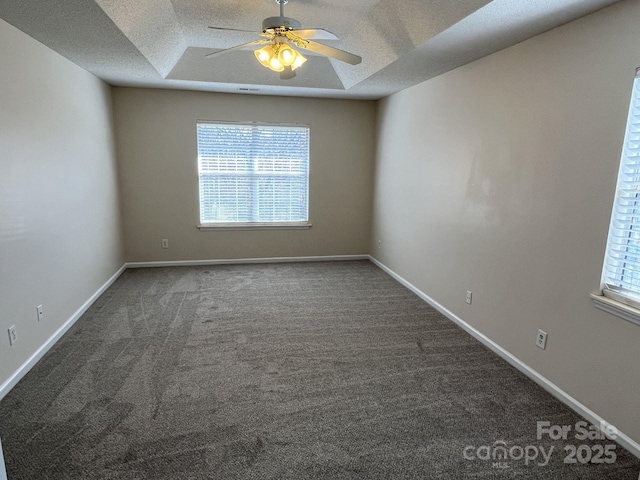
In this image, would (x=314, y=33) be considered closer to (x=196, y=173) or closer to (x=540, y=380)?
(x=540, y=380)

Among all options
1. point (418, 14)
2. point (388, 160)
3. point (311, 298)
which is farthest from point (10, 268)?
point (388, 160)

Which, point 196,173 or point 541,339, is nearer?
point 541,339

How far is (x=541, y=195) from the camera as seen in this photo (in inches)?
95.7

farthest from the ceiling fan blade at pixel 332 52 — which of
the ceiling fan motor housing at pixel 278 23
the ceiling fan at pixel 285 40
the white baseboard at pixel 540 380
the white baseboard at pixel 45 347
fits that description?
the white baseboard at pixel 45 347

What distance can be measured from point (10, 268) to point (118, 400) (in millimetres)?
1133

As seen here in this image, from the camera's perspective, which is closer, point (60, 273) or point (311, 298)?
point (60, 273)

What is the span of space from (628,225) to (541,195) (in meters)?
0.56

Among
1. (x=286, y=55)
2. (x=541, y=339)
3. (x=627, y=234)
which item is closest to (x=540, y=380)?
(x=541, y=339)

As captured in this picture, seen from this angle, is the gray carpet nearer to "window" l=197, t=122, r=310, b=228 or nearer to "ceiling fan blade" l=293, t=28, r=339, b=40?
"window" l=197, t=122, r=310, b=228

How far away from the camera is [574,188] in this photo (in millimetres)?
2182

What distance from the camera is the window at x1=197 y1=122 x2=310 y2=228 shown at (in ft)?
16.8

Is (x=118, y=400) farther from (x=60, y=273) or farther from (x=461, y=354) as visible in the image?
(x=461, y=354)

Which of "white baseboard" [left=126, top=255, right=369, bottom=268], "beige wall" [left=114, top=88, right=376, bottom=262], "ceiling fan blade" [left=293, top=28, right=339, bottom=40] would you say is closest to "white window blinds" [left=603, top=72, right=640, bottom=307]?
"ceiling fan blade" [left=293, top=28, right=339, bottom=40]

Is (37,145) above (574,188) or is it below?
above
